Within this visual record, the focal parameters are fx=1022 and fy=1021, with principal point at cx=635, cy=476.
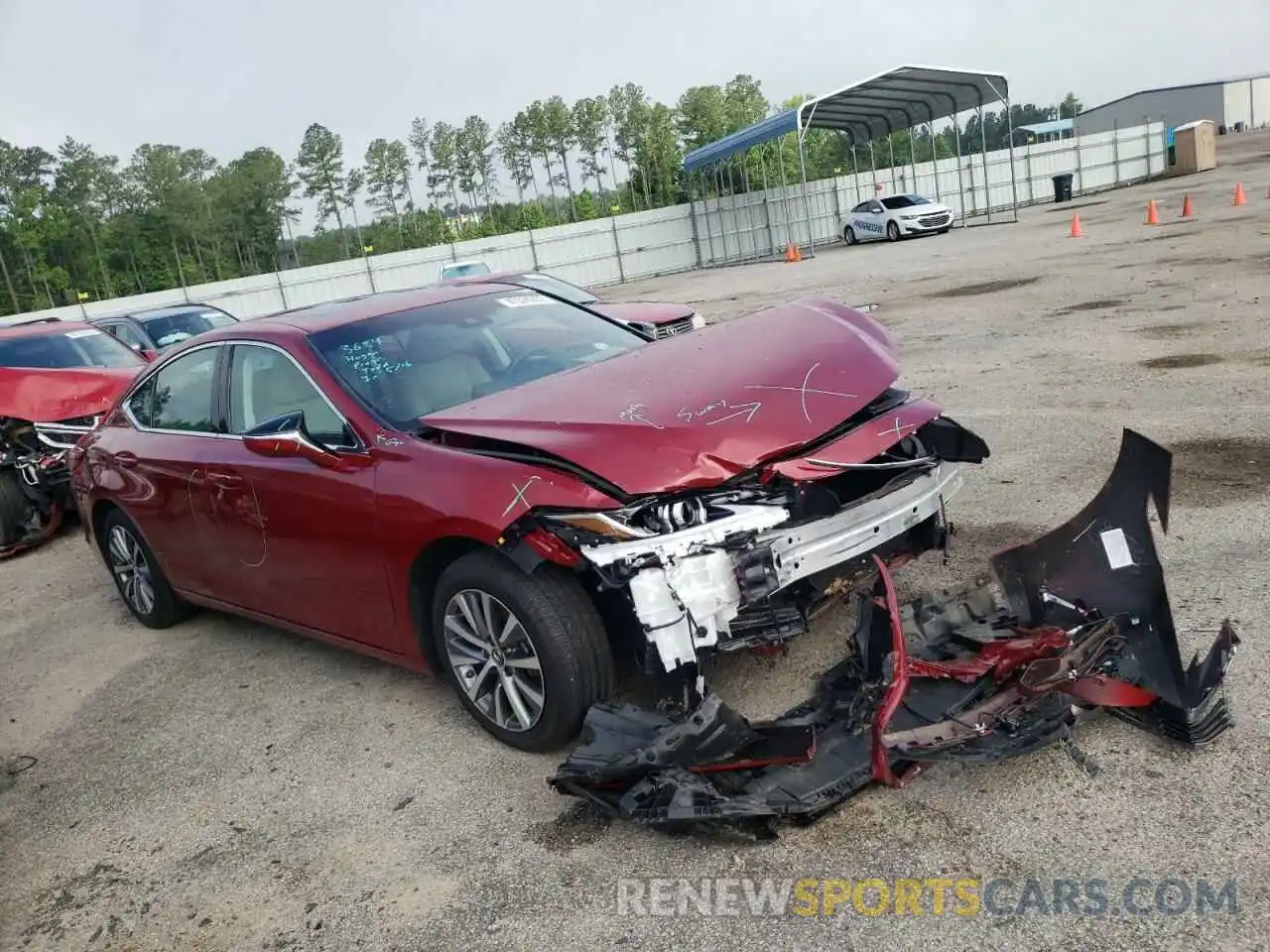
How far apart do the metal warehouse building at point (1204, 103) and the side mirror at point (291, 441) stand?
9073cm

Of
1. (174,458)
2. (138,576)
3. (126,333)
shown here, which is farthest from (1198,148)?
(174,458)

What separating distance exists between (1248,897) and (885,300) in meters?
14.7

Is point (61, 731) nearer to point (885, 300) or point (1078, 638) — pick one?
point (1078, 638)

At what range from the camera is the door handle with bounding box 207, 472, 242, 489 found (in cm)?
460

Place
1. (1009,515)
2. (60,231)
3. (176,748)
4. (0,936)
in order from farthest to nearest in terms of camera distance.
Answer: (60,231) < (1009,515) < (176,748) < (0,936)

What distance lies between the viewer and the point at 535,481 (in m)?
3.41

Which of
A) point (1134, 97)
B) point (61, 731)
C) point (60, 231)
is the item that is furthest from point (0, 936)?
point (1134, 97)

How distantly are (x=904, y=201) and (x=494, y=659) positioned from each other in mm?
31062

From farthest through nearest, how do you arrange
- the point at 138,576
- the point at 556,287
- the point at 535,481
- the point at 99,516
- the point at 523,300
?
the point at 556,287 → the point at 99,516 → the point at 138,576 → the point at 523,300 → the point at 535,481

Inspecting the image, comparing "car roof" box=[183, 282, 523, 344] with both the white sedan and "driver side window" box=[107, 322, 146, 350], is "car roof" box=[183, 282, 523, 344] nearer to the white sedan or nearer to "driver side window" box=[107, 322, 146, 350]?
"driver side window" box=[107, 322, 146, 350]

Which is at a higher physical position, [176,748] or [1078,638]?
[1078,638]

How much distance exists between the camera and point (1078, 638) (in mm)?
3297

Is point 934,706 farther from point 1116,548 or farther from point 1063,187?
point 1063,187

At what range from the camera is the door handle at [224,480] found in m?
4.60
